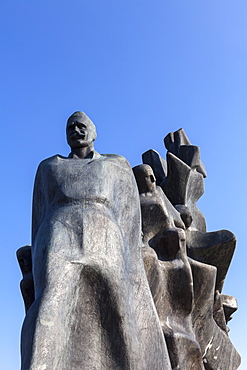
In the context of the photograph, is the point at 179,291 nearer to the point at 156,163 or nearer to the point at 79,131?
the point at 79,131

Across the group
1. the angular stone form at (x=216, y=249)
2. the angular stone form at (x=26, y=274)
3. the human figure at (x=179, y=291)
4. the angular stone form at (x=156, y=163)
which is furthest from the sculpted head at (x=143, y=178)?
the angular stone form at (x=26, y=274)

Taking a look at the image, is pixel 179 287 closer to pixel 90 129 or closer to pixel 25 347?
pixel 90 129

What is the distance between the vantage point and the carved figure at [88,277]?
411cm

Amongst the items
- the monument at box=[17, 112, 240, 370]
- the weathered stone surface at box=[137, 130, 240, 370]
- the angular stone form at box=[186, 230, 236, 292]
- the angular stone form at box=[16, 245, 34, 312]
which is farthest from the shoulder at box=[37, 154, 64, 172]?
the angular stone form at box=[186, 230, 236, 292]

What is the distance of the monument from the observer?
13.8 feet

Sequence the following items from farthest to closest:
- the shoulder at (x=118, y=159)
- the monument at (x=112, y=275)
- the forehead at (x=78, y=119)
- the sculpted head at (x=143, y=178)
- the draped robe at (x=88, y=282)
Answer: the sculpted head at (x=143, y=178)
the forehead at (x=78, y=119)
the shoulder at (x=118, y=159)
the monument at (x=112, y=275)
the draped robe at (x=88, y=282)

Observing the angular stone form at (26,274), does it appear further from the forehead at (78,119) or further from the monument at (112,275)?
the forehead at (78,119)

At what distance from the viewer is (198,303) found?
20.3ft

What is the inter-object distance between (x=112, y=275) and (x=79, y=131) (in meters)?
1.62

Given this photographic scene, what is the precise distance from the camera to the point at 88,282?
438 cm

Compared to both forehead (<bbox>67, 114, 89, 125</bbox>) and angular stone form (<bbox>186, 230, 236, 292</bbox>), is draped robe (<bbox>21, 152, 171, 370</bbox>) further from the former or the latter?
angular stone form (<bbox>186, 230, 236, 292</bbox>)

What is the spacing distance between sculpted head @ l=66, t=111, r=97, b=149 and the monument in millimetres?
10

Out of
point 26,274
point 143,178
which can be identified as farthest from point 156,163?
point 26,274

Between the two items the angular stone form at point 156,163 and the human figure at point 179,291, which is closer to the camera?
the human figure at point 179,291
